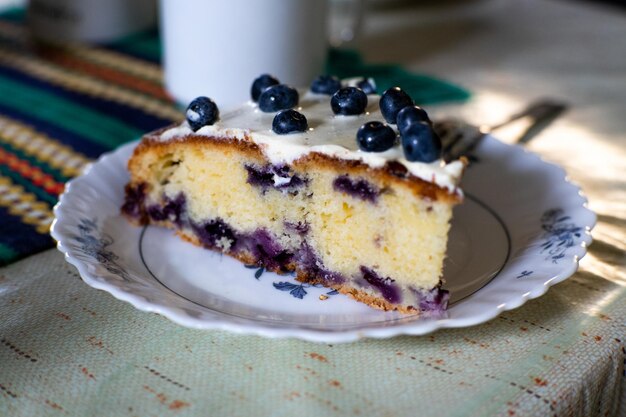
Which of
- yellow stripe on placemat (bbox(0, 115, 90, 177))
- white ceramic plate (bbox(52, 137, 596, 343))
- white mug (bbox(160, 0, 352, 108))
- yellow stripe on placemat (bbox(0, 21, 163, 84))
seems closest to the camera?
white ceramic plate (bbox(52, 137, 596, 343))

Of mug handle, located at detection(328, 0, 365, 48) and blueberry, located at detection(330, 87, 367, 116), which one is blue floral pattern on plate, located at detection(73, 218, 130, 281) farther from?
mug handle, located at detection(328, 0, 365, 48)

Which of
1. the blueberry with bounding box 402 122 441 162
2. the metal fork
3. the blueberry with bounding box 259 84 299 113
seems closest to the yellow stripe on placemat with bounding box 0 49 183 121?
the blueberry with bounding box 259 84 299 113

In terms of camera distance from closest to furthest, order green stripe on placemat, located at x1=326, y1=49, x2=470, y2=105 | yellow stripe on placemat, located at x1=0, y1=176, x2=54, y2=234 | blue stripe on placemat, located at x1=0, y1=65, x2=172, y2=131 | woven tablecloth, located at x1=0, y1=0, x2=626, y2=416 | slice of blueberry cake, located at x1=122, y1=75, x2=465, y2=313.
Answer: woven tablecloth, located at x1=0, y1=0, x2=626, y2=416
slice of blueberry cake, located at x1=122, y1=75, x2=465, y2=313
yellow stripe on placemat, located at x1=0, y1=176, x2=54, y2=234
blue stripe on placemat, located at x1=0, y1=65, x2=172, y2=131
green stripe on placemat, located at x1=326, y1=49, x2=470, y2=105

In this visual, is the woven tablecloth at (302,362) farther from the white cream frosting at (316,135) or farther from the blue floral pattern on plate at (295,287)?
the white cream frosting at (316,135)

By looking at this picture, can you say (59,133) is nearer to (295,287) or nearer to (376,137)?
(295,287)

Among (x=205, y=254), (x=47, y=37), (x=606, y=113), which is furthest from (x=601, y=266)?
(x=47, y=37)

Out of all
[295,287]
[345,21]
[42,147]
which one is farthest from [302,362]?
[345,21]

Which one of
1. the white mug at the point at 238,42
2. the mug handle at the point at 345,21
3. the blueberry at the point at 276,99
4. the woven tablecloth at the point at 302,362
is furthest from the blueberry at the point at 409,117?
the mug handle at the point at 345,21
